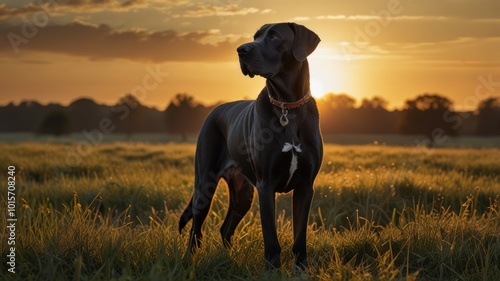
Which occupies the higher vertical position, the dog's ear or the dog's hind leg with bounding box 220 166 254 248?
the dog's ear

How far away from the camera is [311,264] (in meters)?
5.60

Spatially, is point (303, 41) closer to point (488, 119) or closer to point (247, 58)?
point (247, 58)

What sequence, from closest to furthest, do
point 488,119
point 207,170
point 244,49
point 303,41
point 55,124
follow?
point 244,49
point 303,41
point 207,170
point 488,119
point 55,124

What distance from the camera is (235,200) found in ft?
21.9

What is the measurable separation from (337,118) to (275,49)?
1767 inches

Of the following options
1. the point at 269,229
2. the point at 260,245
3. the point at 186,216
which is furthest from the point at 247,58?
the point at 186,216

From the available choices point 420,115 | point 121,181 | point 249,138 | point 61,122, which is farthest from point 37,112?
point 249,138

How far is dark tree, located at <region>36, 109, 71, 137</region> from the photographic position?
63.1 m

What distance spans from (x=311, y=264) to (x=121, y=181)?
521cm

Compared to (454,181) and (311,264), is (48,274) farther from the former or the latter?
(454,181)

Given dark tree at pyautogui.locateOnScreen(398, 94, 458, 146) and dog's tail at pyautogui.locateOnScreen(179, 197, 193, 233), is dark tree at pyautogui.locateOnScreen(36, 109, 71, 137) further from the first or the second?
dog's tail at pyautogui.locateOnScreen(179, 197, 193, 233)

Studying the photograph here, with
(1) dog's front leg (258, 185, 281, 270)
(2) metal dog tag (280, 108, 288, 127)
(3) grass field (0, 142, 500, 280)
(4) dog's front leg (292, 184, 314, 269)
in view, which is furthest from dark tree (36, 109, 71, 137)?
(2) metal dog tag (280, 108, 288, 127)

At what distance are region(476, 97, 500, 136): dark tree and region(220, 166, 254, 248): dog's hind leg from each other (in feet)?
143

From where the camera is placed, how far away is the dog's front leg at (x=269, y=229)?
5.30 metres
